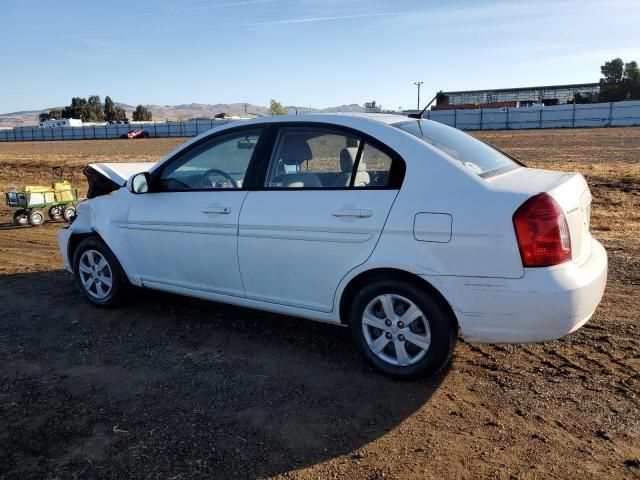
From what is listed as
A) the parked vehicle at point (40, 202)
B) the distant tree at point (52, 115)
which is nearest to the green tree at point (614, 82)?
the parked vehicle at point (40, 202)

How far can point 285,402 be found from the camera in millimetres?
3529

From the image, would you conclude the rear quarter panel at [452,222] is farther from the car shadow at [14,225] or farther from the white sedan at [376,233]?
the car shadow at [14,225]

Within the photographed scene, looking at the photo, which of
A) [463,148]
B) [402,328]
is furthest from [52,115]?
[402,328]

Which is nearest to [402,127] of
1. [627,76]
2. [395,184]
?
[395,184]

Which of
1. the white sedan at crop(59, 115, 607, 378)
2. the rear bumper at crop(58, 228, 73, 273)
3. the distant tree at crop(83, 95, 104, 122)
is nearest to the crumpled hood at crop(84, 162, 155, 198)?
the rear bumper at crop(58, 228, 73, 273)

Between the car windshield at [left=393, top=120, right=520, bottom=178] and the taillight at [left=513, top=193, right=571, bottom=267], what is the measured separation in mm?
459

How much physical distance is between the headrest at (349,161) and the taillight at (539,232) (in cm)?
110

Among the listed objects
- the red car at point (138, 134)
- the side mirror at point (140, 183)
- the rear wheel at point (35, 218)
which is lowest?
the rear wheel at point (35, 218)

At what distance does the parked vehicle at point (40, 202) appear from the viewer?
988 cm

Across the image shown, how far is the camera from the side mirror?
15.7 ft

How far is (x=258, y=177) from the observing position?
4219 millimetres

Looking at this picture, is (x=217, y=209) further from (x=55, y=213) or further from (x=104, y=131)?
(x=104, y=131)

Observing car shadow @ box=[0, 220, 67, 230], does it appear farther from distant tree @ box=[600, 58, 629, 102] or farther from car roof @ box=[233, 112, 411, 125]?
distant tree @ box=[600, 58, 629, 102]

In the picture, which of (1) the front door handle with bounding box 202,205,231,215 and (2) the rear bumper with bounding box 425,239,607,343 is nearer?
(2) the rear bumper with bounding box 425,239,607,343
